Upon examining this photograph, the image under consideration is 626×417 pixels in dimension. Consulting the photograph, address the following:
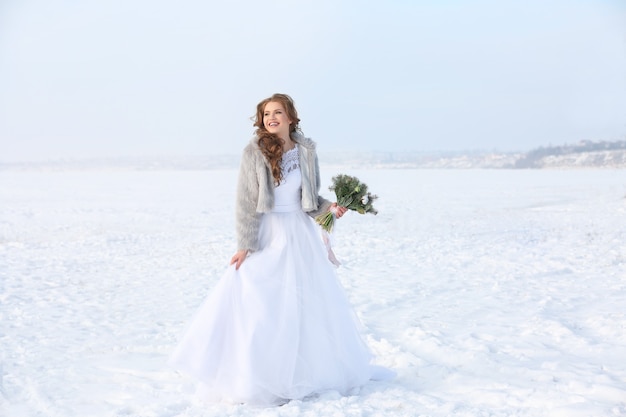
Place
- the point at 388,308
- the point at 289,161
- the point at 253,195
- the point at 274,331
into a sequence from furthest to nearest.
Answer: the point at 388,308
the point at 289,161
the point at 253,195
the point at 274,331

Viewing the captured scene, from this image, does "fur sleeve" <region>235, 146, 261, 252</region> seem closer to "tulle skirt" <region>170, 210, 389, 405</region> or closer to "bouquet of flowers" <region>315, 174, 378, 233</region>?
"tulle skirt" <region>170, 210, 389, 405</region>

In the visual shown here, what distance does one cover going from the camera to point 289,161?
481 cm

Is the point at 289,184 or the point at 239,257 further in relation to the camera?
the point at 289,184

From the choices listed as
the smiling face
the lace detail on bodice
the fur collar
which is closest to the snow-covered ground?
the lace detail on bodice

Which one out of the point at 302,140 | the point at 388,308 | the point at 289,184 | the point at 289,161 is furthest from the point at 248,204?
the point at 388,308

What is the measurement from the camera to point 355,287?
9.41 metres

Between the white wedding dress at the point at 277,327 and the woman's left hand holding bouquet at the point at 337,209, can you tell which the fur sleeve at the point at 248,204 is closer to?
the white wedding dress at the point at 277,327

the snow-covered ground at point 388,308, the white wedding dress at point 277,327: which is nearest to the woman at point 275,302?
the white wedding dress at point 277,327

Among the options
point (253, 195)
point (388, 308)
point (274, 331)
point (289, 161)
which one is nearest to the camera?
point (274, 331)

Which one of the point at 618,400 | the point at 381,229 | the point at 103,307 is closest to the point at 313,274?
the point at 618,400

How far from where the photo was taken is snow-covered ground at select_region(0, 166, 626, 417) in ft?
15.9

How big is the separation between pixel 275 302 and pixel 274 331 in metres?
0.21

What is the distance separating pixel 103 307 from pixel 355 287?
3504 millimetres

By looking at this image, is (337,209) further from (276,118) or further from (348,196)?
(276,118)
